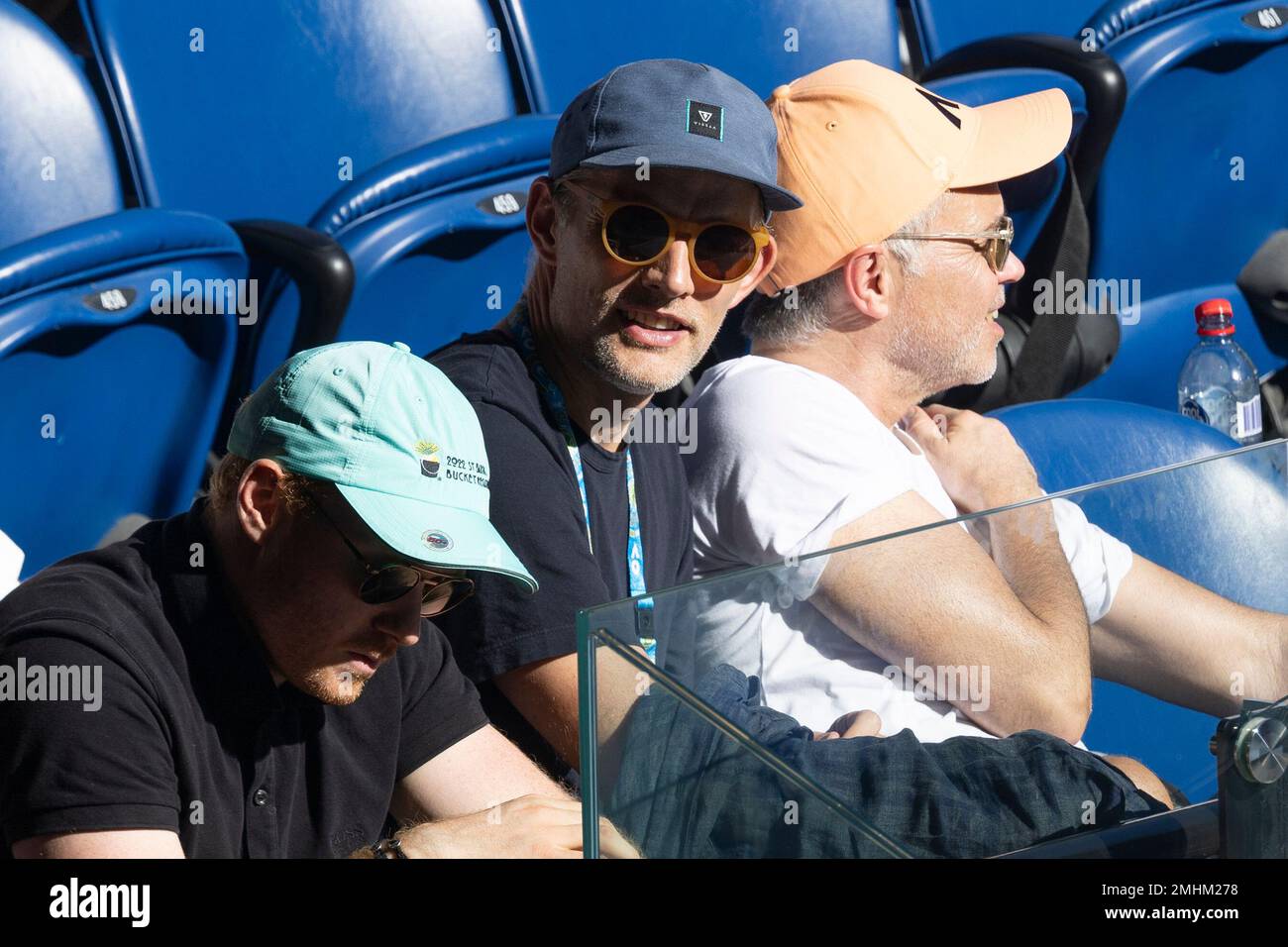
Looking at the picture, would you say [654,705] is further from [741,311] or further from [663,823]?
[741,311]

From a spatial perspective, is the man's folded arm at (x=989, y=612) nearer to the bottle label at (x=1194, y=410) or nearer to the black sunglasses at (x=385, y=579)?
the black sunglasses at (x=385, y=579)

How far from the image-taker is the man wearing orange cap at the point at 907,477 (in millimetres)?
1282

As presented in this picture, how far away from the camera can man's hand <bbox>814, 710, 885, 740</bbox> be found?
1187mm

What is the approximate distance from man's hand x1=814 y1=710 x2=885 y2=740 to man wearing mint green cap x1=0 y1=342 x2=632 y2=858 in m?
0.33

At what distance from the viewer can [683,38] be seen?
3.08 m

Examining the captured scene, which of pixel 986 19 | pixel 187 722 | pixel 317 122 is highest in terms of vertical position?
pixel 986 19

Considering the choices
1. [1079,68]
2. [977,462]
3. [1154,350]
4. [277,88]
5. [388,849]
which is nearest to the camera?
[388,849]

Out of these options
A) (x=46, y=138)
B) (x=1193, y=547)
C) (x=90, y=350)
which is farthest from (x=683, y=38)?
(x=1193, y=547)

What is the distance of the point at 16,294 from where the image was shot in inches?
78.5

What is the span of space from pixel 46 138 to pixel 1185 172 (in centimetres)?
237

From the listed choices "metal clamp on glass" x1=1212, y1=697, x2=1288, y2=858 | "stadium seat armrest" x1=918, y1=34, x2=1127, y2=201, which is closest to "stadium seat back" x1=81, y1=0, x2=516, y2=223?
"stadium seat armrest" x1=918, y1=34, x2=1127, y2=201

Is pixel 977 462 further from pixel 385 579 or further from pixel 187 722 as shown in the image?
pixel 187 722

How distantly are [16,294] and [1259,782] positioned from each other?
1587 mm
